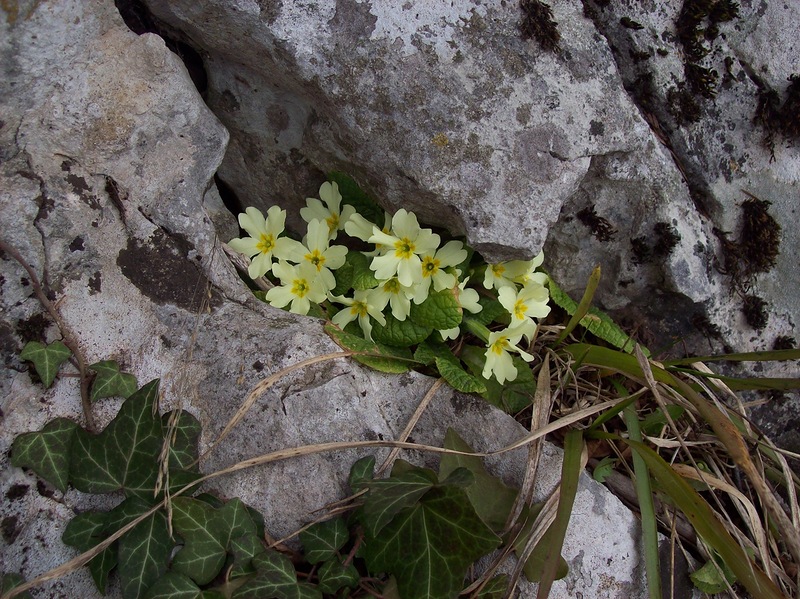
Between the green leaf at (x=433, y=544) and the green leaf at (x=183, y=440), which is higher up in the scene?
the green leaf at (x=433, y=544)

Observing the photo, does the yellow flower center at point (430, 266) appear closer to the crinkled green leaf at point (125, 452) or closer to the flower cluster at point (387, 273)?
the flower cluster at point (387, 273)

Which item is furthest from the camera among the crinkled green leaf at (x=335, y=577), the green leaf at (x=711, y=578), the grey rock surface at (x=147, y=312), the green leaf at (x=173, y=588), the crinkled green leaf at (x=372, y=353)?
the crinkled green leaf at (x=372, y=353)

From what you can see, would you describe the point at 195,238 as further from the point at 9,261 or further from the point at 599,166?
the point at 599,166

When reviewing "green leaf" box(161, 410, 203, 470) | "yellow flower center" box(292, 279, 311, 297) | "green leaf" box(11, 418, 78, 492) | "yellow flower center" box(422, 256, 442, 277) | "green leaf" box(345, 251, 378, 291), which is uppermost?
"yellow flower center" box(422, 256, 442, 277)

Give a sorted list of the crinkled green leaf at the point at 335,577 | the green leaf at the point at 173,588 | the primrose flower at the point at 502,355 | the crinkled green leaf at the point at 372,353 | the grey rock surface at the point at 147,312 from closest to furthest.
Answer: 1. the green leaf at the point at 173,588
2. the crinkled green leaf at the point at 335,577
3. the grey rock surface at the point at 147,312
4. the crinkled green leaf at the point at 372,353
5. the primrose flower at the point at 502,355

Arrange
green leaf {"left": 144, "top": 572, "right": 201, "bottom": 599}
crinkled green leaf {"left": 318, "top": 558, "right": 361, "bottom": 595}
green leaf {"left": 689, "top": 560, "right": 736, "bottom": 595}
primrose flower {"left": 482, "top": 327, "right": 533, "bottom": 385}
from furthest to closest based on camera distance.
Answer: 1. primrose flower {"left": 482, "top": 327, "right": 533, "bottom": 385}
2. green leaf {"left": 689, "top": 560, "right": 736, "bottom": 595}
3. crinkled green leaf {"left": 318, "top": 558, "right": 361, "bottom": 595}
4. green leaf {"left": 144, "top": 572, "right": 201, "bottom": 599}

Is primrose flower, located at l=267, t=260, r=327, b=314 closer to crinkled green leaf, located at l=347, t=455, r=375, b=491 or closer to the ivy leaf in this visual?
the ivy leaf

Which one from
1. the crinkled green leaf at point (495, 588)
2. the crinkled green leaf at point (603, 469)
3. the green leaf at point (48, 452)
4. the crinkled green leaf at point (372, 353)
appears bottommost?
the green leaf at point (48, 452)

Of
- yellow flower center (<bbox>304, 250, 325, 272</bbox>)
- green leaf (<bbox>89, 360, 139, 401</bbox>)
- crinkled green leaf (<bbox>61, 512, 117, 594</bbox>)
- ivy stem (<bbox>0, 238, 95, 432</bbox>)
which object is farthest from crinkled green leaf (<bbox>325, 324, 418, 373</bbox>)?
crinkled green leaf (<bbox>61, 512, 117, 594</bbox>)

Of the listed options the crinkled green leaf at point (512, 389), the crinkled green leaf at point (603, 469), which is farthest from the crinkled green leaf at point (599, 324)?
the crinkled green leaf at point (603, 469)
